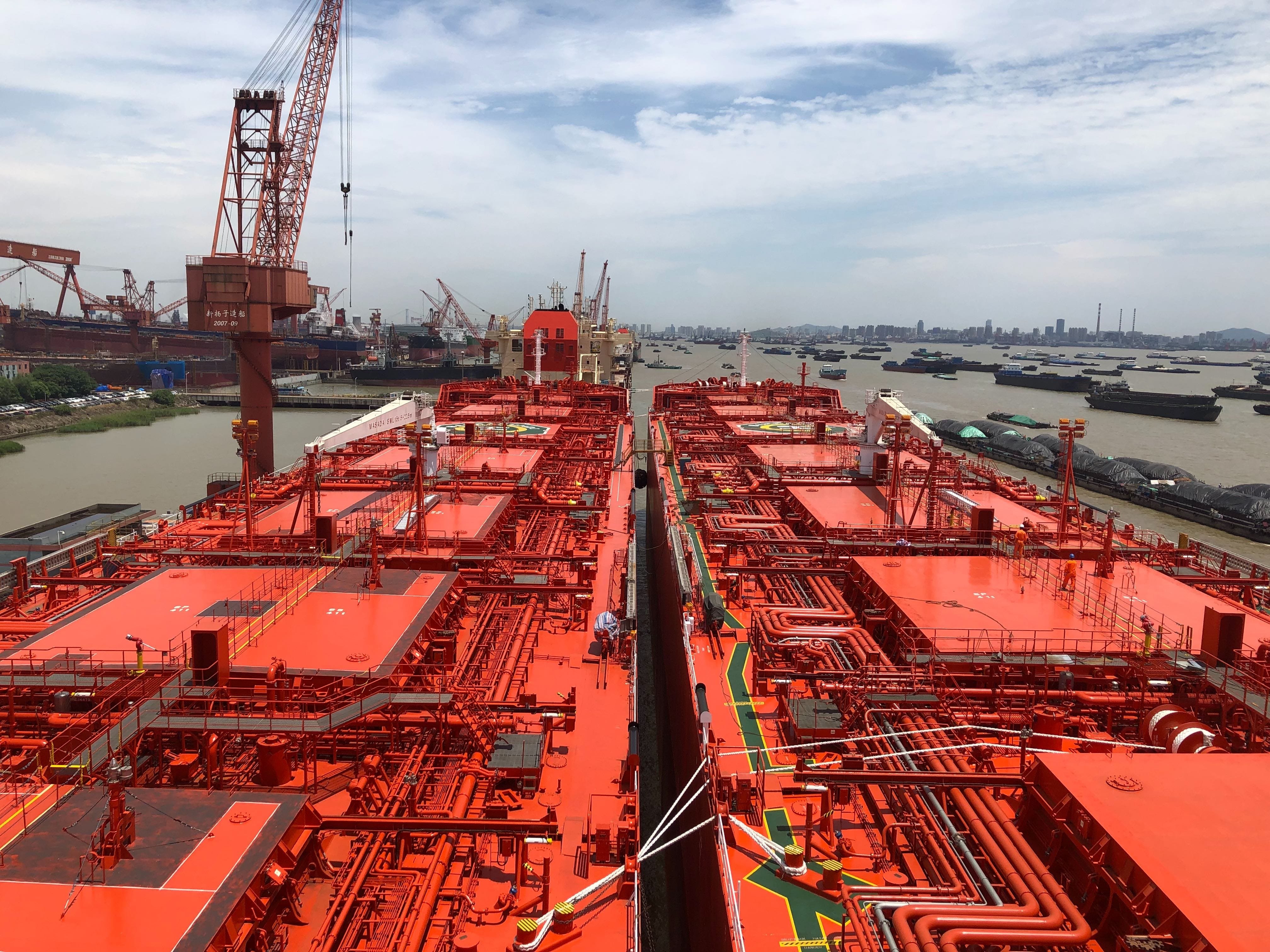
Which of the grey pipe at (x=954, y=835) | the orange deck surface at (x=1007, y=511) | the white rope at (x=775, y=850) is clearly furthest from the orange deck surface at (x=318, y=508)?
the orange deck surface at (x=1007, y=511)

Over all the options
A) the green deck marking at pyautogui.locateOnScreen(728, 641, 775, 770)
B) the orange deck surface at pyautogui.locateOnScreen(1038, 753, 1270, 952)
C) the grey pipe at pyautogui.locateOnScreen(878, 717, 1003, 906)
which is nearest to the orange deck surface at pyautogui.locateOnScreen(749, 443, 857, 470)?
the green deck marking at pyautogui.locateOnScreen(728, 641, 775, 770)

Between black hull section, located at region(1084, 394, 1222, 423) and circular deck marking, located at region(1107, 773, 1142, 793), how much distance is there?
8960 cm

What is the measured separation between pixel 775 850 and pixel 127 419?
80509 millimetres

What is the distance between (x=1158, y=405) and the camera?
8769cm

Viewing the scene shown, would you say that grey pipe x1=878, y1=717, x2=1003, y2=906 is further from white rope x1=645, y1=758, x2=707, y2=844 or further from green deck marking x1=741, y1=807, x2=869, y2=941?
white rope x1=645, y1=758, x2=707, y2=844

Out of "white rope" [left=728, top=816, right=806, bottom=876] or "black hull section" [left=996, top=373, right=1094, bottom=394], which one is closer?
"white rope" [left=728, top=816, right=806, bottom=876]

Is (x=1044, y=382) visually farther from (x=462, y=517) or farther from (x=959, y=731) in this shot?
(x=959, y=731)

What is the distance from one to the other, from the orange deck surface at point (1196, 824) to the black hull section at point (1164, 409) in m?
88.1

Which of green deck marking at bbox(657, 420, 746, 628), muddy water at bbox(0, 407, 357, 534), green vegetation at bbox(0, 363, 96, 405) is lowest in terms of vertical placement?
muddy water at bbox(0, 407, 357, 534)

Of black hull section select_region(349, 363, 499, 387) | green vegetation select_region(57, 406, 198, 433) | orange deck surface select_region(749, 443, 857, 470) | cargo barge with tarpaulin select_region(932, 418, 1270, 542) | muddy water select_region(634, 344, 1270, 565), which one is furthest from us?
black hull section select_region(349, 363, 499, 387)

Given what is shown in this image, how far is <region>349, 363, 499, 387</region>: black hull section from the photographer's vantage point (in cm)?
11750

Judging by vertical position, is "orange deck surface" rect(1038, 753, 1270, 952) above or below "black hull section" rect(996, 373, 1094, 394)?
below

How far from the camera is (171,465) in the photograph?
5447 cm

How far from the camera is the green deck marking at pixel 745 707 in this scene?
42.3ft
